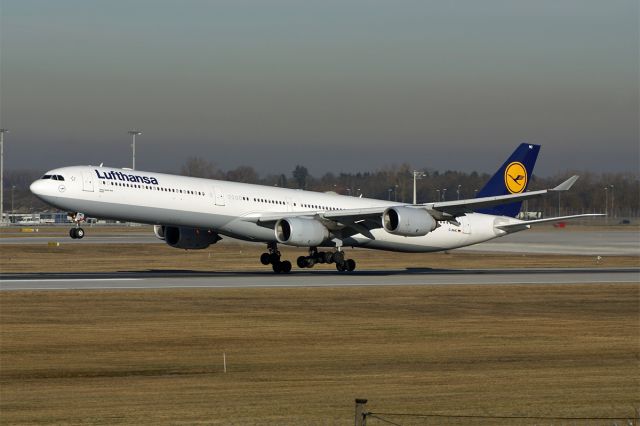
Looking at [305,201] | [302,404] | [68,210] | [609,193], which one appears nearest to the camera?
[302,404]

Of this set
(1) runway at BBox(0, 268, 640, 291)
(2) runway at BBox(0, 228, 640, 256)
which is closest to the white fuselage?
(1) runway at BBox(0, 268, 640, 291)

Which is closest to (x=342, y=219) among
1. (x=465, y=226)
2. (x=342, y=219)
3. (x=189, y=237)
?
(x=342, y=219)

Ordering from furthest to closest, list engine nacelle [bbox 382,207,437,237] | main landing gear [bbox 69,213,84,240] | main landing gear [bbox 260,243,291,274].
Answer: main landing gear [bbox 260,243,291,274], engine nacelle [bbox 382,207,437,237], main landing gear [bbox 69,213,84,240]

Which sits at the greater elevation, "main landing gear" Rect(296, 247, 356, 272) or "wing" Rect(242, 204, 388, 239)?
→ "wing" Rect(242, 204, 388, 239)

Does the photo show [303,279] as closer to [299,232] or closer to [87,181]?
[299,232]

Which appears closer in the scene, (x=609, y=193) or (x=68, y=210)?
(x=68, y=210)

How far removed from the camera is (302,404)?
21062mm

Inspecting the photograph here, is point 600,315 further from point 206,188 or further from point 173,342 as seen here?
point 206,188

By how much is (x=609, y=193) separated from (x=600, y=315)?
167588 mm

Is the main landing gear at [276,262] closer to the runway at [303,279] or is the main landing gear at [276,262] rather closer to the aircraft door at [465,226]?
the runway at [303,279]

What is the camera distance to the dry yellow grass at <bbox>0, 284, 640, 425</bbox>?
2095cm

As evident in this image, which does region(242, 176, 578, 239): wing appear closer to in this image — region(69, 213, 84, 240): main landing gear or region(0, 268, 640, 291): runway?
region(0, 268, 640, 291): runway

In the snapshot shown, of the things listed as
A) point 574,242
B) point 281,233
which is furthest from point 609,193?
point 281,233

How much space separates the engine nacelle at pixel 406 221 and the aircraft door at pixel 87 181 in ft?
49.1
